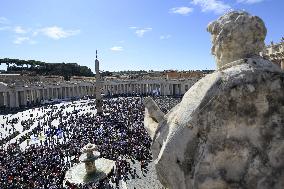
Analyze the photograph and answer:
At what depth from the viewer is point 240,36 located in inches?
134

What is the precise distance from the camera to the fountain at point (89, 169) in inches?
1006

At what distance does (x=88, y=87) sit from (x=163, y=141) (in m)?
108

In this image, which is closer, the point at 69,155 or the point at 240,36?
the point at 240,36

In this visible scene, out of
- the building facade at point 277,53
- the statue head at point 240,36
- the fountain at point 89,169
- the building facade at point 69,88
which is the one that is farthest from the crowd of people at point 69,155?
the building facade at point 69,88

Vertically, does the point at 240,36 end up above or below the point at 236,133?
above

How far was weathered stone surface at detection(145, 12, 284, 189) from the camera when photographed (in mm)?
2951

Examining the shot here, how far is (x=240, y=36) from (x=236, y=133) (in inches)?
40.2

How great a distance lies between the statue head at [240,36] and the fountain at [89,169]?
23.0 metres

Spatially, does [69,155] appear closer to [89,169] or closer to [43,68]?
[89,169]

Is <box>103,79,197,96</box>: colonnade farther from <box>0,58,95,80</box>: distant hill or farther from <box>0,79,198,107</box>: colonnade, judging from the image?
<box>0,58,95,80</box>: distant hill

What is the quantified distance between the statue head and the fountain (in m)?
23.0

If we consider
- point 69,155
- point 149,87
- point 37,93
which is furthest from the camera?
point 149,87

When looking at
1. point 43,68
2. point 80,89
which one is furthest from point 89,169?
point 43,68

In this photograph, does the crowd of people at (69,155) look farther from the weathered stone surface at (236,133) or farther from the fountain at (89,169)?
the weathered stone surface at (236,133)
